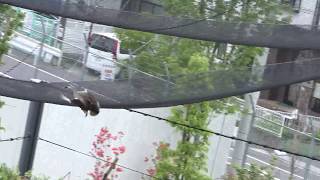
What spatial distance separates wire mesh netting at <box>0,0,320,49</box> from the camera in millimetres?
2387

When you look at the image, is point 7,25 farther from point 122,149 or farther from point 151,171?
Answer: point 151,171

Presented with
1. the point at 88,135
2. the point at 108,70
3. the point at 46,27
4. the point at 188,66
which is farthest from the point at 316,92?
the point at 108,70

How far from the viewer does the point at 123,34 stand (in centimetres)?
611

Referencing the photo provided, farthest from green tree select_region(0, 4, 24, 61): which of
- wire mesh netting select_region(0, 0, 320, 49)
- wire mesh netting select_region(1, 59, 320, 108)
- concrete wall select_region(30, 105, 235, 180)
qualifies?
concrete wall select_region(30, 105, 235, 180)

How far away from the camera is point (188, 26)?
8.16 ft

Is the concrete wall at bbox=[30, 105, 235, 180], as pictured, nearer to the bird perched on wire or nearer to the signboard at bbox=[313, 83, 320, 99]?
the bird perched on wire

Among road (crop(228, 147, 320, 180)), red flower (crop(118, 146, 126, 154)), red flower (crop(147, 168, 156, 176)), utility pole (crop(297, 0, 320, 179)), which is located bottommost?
red flower (crop(147, 168, 156, 176))

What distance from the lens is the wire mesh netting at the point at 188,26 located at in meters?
2.39

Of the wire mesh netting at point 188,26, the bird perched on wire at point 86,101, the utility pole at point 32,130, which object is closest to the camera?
the wire mesh netting at point 188,26

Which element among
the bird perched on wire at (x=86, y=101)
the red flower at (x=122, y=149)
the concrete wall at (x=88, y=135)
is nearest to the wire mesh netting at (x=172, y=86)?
the bird perched on wire at (x=86, y=101)

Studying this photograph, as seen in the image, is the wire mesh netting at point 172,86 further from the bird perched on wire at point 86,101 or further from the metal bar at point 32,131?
the metal bar at point 32,131

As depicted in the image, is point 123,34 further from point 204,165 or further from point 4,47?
point 4,47

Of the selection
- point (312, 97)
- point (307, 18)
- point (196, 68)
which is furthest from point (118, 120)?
point (312, 97)

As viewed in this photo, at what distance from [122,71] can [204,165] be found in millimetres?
2143
